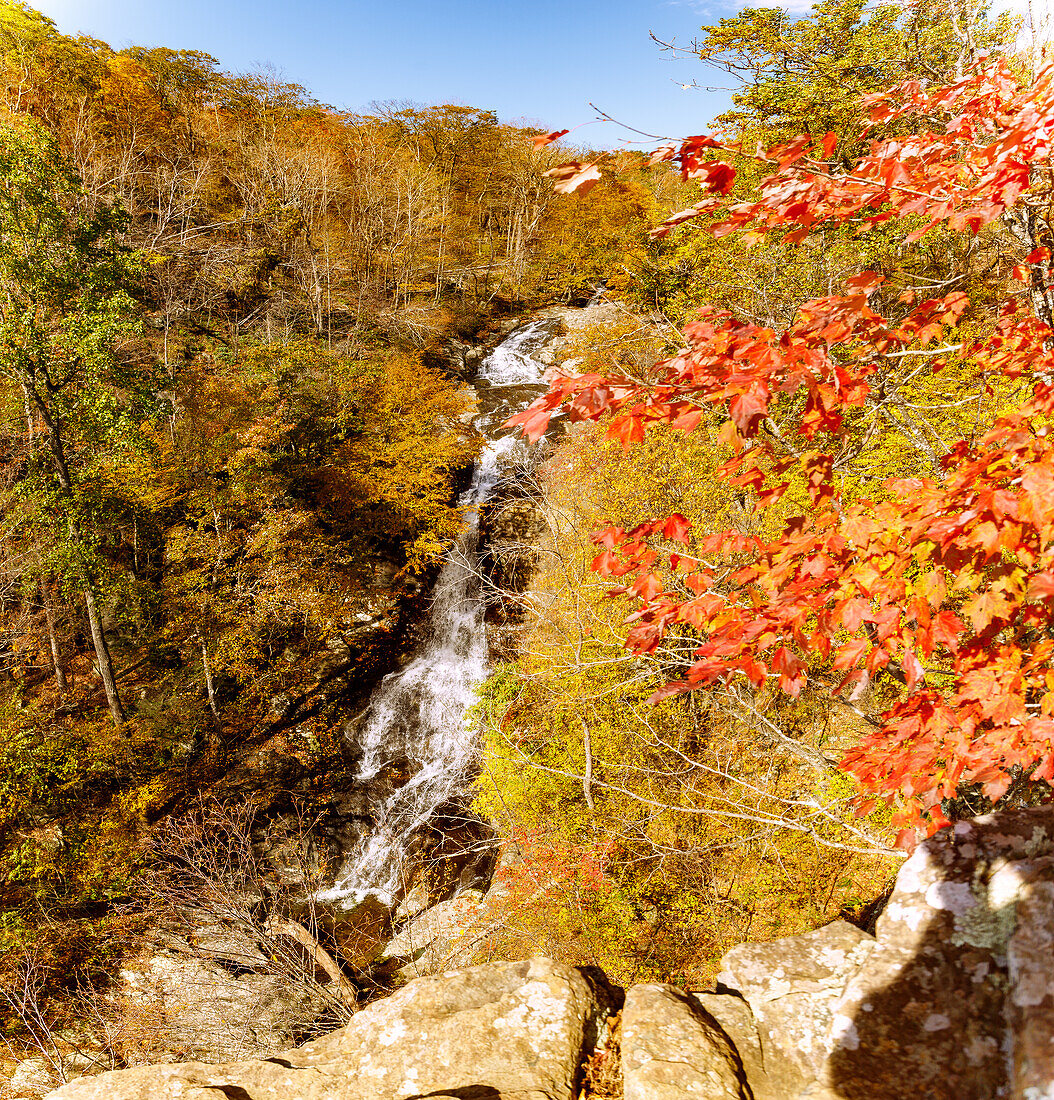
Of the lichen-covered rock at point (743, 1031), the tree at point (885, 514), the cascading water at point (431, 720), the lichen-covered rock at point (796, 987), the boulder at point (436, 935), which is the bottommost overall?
the boulder at point (436, 935)

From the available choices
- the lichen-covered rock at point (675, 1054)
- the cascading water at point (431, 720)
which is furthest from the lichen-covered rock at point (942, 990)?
the cascading water at point (431, 720)

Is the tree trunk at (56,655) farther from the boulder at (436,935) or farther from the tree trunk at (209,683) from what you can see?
the boulder at (436,935)

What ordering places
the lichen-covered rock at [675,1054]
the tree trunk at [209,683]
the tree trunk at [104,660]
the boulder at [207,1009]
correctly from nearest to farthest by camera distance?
1. the lichen-covered rock at [675,1054]
2. the boulder at [207,1009]
3. the tree trunk at [104,660]
4. the tree trunk at [209,683]

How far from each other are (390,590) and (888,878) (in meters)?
15.4

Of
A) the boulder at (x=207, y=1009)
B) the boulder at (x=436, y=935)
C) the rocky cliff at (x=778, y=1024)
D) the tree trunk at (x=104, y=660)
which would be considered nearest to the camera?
the rocky cliff at (x=778, y=1024)

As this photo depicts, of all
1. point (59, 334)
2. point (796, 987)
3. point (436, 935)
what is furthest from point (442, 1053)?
point (59, 334)

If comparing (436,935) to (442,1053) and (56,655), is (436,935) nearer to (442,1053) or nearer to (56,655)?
(442,1053)

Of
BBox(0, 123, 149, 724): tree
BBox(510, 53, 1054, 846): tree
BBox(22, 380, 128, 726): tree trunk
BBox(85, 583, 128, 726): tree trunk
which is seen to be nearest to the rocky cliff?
BBox(510, 53, 1054, 846): tree

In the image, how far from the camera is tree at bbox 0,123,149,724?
9.93 metres

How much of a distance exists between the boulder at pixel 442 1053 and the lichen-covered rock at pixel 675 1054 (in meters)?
0.50

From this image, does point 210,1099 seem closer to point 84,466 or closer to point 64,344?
point 64,344

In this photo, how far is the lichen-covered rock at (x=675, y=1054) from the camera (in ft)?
8.81

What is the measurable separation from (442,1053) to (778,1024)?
1.96 m

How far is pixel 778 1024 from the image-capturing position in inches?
116
